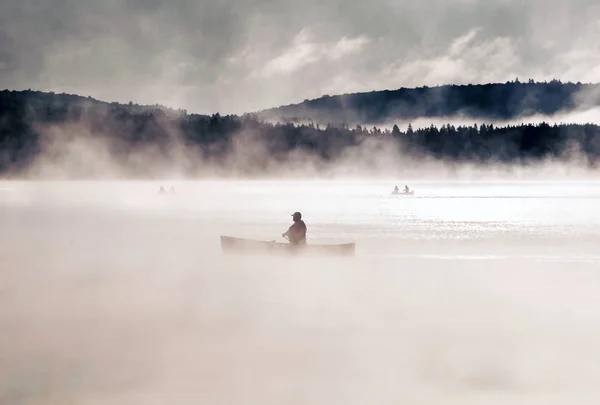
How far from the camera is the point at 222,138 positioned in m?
69.0

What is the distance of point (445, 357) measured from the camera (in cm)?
725

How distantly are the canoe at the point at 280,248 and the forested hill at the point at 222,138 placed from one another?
32527 millimetres

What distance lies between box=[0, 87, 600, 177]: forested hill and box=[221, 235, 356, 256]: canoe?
107 feet

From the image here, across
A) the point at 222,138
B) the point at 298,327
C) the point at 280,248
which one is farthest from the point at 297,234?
the point at 222,138

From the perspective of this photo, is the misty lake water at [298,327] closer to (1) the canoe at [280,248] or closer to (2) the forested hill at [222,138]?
(1) the canoe at [280,248]

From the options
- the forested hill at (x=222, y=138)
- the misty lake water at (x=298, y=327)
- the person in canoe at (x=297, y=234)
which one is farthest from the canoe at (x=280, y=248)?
the forested hill at (x=222, y=138)

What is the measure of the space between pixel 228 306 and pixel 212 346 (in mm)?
2471

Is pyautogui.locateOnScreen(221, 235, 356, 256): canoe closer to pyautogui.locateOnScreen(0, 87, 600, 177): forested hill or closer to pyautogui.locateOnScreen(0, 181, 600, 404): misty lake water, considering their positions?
pyautogui.locateOnScreen(0, 181, 600, 404): misty lake water

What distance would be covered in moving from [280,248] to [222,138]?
5491cm

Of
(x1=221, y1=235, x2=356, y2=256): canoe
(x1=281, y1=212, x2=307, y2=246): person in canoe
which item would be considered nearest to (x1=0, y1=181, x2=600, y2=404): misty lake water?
(x1=221, y1=235, x2=356, y2=256): canoe

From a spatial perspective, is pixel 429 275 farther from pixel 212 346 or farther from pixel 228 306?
pixel 212 346

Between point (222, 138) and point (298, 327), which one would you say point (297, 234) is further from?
point (222, 138)

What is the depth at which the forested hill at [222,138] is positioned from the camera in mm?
54156

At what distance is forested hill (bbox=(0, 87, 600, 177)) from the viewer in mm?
54156
